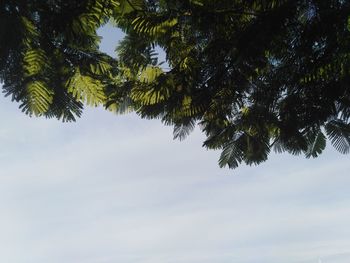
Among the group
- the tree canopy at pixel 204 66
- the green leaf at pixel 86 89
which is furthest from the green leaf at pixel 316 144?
the green leaf at pixel 86 89

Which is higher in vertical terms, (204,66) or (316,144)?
(204,66)

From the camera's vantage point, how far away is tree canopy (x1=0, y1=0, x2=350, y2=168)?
2.56m

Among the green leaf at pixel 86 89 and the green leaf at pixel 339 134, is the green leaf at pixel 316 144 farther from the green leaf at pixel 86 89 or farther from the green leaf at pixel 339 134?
the green leaf at pixel 86 89

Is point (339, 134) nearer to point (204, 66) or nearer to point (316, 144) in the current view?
point (316, 144)

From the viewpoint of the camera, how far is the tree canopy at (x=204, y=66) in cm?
256

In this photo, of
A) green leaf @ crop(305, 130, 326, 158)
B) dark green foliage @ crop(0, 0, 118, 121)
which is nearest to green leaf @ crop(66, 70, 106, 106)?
dark green foliage @ crop(0, 0, 118, 121)

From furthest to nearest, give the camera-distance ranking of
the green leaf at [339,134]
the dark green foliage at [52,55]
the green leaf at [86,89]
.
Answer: the green leaf at [339,134] → the green leaf at [86,89] → the dark green foliage at [52,55]

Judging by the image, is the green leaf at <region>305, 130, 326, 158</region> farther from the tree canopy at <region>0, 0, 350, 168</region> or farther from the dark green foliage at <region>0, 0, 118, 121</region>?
the dark green foliage at <region>0, 0, 118, 121</region>

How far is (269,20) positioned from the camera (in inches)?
118

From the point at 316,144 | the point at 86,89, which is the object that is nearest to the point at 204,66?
the point at 86,89

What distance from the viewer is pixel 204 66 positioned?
335 cm

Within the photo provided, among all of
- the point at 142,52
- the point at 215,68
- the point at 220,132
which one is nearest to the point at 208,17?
the point at 215,68

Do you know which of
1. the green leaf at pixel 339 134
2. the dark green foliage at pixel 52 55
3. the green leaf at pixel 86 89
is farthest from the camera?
the green leaf at pixel 339 134

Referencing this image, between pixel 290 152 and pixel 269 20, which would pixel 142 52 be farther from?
pixel 290 152
